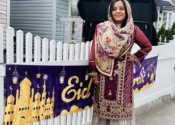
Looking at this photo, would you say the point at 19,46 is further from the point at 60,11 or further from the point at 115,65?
the point at 60,11

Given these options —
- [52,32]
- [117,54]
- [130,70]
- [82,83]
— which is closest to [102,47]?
[117,54]

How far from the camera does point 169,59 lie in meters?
5.52

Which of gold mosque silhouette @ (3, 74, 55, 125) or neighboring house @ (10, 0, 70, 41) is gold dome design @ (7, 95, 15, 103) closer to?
gold mosque silhouette @ (3, 74, 55, 125)

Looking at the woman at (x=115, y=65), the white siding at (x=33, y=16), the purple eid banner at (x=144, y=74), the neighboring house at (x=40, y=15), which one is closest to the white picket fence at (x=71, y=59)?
the purple eid banner at (x=144, y=74)

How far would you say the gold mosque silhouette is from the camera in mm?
2447

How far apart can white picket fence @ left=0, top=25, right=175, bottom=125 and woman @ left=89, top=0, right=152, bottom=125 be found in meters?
0.41

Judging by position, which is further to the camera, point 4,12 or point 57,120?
point 4,12

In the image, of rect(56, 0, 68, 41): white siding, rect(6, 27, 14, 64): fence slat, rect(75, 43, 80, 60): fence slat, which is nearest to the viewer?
rect(6, 27, 14, 64): fence slat

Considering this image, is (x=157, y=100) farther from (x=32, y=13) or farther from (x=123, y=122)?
(x=32, y=13)

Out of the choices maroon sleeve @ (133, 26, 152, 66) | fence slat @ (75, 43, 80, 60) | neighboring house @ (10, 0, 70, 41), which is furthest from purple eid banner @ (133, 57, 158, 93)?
neighboring house @ (10, 0, 70, 41)

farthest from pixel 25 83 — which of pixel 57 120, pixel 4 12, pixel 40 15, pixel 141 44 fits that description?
pixel 40 15

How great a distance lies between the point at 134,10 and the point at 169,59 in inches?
90.4

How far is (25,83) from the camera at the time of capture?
2516 mm

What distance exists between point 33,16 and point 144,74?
6422 millimetres
